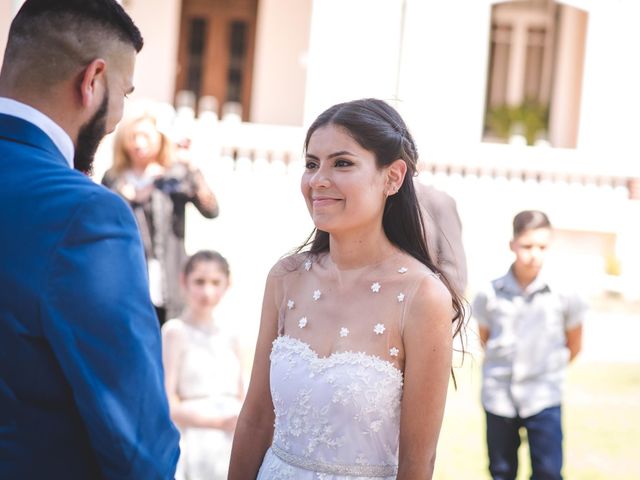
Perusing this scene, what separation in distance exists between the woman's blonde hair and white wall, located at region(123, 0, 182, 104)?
12864 millimetres

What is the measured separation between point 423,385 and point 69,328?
44.0 inches

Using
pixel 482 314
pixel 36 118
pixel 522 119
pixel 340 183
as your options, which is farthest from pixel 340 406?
pixel 522 119

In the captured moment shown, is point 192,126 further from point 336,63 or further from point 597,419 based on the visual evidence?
point 597,419

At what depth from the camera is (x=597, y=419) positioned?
8961 millimetres

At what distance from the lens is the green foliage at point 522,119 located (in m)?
20.5

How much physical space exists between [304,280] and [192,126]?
14.6 meters

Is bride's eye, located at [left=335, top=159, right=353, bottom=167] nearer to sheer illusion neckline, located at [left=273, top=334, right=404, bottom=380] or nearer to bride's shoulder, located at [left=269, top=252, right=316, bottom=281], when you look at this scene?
bride's shoulder, located at [left=269, top=252, right=316, bottom=281]

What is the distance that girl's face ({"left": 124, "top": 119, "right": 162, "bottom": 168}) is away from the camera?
691cm

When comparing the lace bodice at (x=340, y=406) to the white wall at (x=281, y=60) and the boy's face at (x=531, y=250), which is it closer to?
the boy's face at (x=531, y=250)

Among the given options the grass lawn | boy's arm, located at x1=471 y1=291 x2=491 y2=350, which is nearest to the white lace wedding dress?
the grass lawn

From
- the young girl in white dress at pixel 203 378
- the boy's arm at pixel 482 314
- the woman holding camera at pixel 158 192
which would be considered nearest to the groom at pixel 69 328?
the young girl in white dress at pixel 203 378

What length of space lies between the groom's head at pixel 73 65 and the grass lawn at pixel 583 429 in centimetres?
415

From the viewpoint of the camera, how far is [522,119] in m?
20.6

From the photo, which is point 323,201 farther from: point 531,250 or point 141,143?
point 141,143
